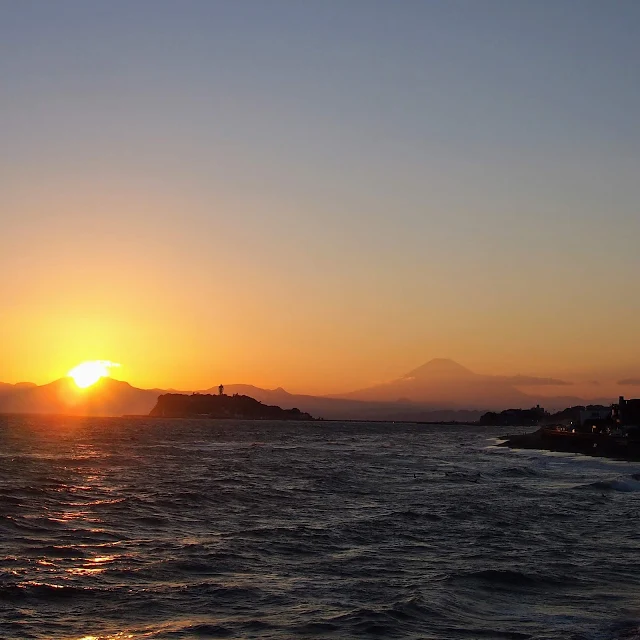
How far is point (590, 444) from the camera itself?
117500 millimetres

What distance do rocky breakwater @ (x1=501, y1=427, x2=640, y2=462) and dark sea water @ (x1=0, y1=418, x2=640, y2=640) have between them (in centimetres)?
4473

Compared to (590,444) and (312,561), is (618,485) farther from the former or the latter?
(590,444)

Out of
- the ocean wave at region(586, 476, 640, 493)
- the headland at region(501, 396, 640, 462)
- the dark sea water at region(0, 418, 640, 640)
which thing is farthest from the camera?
the headland at region(501, 396, 640, 462)

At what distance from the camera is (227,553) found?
94.9 feet

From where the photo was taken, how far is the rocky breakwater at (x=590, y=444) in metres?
99.4

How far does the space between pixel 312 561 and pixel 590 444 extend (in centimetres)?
9913

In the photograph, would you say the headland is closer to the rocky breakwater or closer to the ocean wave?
the rocky breakwater

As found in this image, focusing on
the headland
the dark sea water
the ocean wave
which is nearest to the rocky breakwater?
the headland

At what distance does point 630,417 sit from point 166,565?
11797cm

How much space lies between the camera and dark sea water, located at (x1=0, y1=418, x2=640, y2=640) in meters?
20.0

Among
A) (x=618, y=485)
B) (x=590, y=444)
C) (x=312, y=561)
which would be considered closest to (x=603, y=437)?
(x=590, y=444)

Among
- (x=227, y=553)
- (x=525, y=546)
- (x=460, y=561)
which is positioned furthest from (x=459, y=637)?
(x=525, y=546)

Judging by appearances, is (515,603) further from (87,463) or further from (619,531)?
(87,463)

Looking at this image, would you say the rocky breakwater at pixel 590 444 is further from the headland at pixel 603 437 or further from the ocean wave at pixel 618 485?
the ocean wave at pixel 618 485
